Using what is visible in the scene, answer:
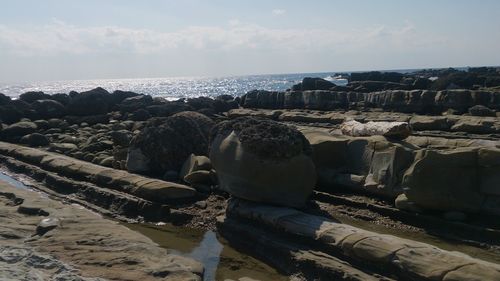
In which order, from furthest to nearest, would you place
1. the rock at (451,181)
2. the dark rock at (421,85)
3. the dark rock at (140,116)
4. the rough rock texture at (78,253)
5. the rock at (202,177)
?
1. the dark rock at (421,85)
2. the dark rock at (140,116)
3. the rock at (202,177)
4. the rock at (451,181)
5. the rough rock texture at (78,253)

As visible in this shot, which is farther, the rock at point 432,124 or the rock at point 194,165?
the rock at point 432,124

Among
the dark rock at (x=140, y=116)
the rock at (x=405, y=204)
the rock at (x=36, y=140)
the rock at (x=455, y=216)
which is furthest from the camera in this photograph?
the dark rock at (x=140, y=116)

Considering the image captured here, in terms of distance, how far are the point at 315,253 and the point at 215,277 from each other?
1.42 meters

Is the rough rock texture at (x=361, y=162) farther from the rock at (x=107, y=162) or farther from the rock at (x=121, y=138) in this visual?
the rock at (x=121, y=138)

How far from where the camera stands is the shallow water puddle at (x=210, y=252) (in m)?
7.14

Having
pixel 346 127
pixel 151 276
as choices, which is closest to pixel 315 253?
pixel 151 276

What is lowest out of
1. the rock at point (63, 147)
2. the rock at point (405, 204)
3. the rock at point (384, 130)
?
the rock at point (63, 147)

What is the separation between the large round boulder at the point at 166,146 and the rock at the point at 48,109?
1670cm

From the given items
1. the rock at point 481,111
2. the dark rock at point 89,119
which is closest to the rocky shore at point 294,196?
the rock at point 481,111

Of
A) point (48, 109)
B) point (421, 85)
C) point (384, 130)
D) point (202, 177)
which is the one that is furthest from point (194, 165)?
point (421, 85)

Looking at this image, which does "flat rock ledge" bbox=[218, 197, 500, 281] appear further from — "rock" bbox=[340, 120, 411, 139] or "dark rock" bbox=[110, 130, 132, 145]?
"dark rock" bbox=[110, 130, 132, 145]

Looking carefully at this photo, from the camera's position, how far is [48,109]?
28359mm

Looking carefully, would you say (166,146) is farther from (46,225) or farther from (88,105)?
(88,105)

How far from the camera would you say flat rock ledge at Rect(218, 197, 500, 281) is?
18.9 ft
